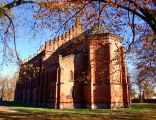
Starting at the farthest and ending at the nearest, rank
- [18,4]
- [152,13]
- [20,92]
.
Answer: [20,92] → [18,4] → [152,13]

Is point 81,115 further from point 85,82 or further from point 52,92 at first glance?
point 52,92

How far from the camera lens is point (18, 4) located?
46.2 feet

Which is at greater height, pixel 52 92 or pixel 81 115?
pixel 52 92

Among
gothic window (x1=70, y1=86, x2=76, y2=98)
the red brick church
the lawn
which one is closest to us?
the lawn

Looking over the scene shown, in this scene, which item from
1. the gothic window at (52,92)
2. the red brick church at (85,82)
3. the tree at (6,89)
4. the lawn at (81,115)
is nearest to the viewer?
the lawn at (81,115)

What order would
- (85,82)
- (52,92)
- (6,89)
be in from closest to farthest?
(85,82) < (52,92) < (6,89)

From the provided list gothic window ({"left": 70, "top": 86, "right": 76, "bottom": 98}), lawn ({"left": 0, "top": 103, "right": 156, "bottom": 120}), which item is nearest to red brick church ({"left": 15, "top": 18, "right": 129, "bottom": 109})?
gothic window ({"left": 70, "top": 86, "right": 76, "bottom": 98})

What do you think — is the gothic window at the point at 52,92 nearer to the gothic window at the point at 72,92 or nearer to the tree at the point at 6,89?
the gothic window at the point at 72,92

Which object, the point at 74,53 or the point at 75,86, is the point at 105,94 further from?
the point at 74,53

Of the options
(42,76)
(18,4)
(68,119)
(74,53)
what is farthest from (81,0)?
(42,76)

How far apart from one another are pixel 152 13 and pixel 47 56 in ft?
122

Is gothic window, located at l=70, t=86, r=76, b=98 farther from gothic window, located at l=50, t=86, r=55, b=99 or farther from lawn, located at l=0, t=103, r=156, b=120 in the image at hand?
lawn, located at l=0, t=103, r=156, b=120

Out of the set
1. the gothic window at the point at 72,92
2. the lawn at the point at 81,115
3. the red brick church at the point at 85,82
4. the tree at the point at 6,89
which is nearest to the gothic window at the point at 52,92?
the red brick church at the point at 85,82

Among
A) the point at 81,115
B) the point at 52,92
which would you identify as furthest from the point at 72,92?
the point at 81,115
